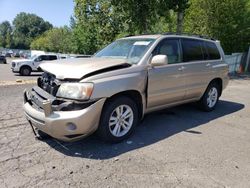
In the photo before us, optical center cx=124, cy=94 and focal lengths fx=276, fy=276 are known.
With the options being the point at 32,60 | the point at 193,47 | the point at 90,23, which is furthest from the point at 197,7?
the point at 193,47

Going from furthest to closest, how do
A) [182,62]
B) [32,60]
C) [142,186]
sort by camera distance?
[32,60], [182,62], [142,186]

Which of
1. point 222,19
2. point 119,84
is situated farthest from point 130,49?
point 222,19

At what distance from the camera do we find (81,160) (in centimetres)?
409

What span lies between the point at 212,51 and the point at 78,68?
397 cm

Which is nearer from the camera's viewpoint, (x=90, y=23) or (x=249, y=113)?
(x=249, y=113)

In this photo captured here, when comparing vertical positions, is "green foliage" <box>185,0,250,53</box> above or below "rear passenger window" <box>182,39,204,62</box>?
above

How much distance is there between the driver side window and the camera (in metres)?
5.38

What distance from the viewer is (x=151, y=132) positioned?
5.35 meters

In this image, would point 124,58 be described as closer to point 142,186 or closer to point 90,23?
point 142,186

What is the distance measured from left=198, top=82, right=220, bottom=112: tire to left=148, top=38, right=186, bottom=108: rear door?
3.75ft

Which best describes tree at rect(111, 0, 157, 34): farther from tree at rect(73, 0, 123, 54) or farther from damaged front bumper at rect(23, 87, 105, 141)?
damaged front bumper at rect(23, 87, 105, 141)

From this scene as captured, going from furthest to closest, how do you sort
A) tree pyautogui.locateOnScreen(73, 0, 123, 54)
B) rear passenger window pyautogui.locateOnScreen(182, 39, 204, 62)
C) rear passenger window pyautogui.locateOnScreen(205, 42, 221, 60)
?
tree pyautogui.locateOnScreen(73, 0, 123, 54), rear passenger window pyautogui.locateOnScreen(205, 42, 221, 60), rear passenger window pyautogui.locateOnScreen(182, 39, 204, 62)

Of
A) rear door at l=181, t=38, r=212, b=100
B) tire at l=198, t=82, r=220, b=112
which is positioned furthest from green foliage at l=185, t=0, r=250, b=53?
rear door at l=181, t=38, r=212, b=100

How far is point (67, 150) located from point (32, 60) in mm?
17835
